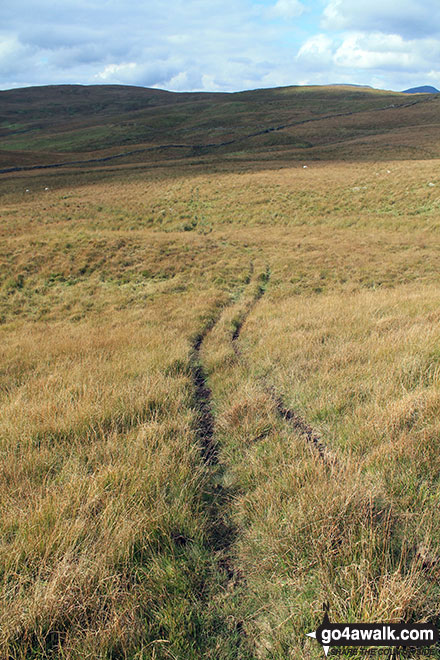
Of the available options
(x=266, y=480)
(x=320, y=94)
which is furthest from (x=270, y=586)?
(x=320, y=94)

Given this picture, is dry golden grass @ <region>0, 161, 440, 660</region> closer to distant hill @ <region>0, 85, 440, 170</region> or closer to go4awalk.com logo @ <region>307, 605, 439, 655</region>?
go4awalk.com logo @ <region>307, 605, 439, 655</region>

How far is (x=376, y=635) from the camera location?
72.1 inches

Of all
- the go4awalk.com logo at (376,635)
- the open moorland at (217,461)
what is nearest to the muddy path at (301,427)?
the open moorland at (217,461)

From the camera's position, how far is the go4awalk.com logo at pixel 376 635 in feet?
5.93

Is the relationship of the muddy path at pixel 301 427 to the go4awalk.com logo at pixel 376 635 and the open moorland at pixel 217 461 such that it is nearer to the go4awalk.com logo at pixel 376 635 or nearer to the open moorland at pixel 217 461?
the open moorland at pixel 217 461

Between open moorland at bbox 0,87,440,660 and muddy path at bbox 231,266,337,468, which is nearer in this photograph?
open moorland at bbox 0,87,440,660

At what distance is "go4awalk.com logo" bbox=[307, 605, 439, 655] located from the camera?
1807 millimetres

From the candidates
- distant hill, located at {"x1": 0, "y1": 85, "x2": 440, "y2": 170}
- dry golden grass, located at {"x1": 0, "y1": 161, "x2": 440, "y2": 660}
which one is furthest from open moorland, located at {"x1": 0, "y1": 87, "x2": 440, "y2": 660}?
distant hill, located at {"x1": 0, "y1": 85, "x2": 440, "y2": 170}

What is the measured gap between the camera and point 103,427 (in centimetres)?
395

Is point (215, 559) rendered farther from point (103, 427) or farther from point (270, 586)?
point (103, 427)

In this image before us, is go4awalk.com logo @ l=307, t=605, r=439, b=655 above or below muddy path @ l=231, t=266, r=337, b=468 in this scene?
below

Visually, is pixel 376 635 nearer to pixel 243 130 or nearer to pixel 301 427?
pixel 301 427

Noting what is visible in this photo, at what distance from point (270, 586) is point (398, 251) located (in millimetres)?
17610

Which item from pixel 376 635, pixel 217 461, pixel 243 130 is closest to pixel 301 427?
pixel 217 461
